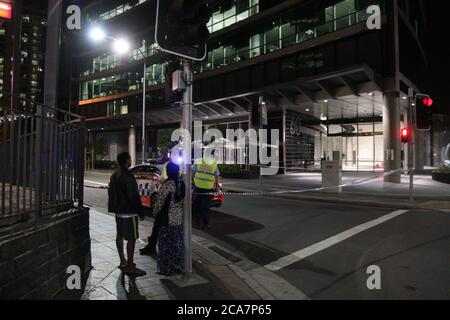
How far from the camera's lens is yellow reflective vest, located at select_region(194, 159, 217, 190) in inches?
392

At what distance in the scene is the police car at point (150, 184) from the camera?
11875 mm

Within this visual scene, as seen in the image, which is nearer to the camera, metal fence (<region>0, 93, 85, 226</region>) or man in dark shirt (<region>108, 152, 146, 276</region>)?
metal fence (<region>0, 93, 85, 226</region>)

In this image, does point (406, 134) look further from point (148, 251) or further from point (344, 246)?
point (148, 251)

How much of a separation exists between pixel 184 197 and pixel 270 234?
13.1ft

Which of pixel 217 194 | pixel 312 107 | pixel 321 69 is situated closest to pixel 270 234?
pixel 217 194

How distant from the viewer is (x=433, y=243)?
7707 mm

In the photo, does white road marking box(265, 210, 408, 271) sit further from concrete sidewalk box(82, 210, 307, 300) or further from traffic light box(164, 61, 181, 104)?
traffic light box(164, 61, 181, 104)

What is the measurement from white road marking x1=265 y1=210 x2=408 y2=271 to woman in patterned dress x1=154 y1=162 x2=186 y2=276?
1.67m

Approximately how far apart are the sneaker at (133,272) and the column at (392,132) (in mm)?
19353

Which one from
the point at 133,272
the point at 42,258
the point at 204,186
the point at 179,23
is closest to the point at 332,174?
the point at 204,186

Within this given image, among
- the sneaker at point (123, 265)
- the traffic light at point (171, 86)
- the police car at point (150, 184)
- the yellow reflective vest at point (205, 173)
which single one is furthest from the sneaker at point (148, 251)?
the police car at point (150, 184)

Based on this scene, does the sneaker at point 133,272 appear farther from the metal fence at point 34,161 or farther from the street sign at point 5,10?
the street sign at point 5,10

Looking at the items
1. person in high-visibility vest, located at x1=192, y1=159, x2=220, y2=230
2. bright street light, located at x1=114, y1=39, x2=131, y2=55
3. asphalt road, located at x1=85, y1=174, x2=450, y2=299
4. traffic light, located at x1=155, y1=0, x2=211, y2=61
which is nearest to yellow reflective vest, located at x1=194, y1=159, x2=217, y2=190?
person in high-visibility vest, located at x1=192, y1=159, x2=220, y2=230
